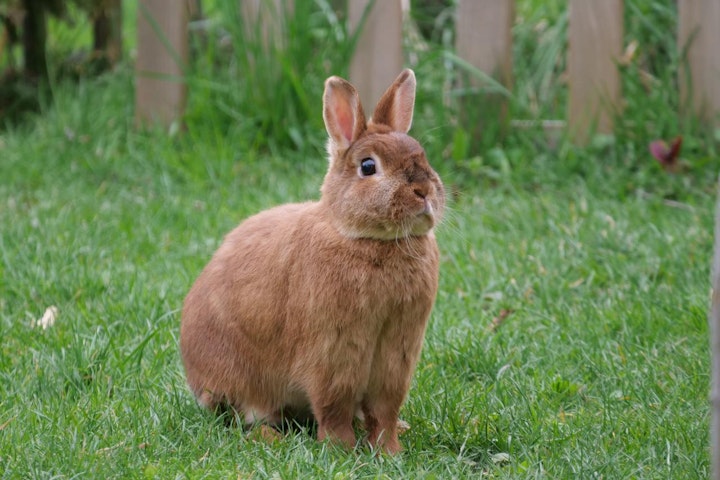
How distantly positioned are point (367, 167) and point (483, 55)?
9.92 feet

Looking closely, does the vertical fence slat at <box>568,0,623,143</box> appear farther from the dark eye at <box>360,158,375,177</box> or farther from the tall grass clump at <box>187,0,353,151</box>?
the dark eye at <box>360,158,375,177</box>

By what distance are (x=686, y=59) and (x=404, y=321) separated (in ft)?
10.7

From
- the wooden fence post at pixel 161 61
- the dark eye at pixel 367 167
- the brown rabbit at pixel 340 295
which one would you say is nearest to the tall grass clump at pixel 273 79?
the wooden fence post at pixel 161 61

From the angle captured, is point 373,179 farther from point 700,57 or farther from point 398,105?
point 700,57

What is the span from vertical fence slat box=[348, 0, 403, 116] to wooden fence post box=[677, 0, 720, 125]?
55.7 inches

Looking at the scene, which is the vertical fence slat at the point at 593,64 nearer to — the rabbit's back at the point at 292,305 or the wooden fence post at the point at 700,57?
the wooden fence post at the point at 700,57

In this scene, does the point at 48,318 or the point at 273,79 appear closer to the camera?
the point at 48,318

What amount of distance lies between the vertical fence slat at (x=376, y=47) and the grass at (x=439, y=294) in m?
0.14

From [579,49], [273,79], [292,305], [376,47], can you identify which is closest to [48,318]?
[292,305]

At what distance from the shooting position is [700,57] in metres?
5.41

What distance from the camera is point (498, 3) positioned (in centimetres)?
554

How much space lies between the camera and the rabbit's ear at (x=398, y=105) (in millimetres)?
2984

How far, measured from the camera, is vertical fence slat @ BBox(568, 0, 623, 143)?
212 inches

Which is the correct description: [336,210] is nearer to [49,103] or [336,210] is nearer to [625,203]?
[625,203]
